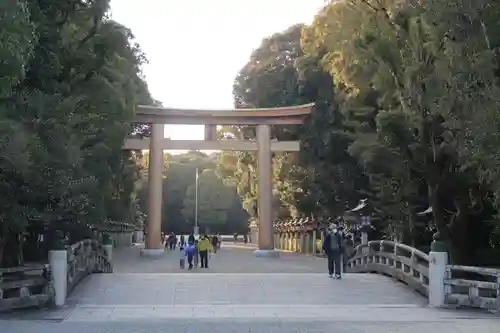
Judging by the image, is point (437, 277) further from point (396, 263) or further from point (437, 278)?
point (396, 263)

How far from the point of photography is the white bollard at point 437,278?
12633 millimetres

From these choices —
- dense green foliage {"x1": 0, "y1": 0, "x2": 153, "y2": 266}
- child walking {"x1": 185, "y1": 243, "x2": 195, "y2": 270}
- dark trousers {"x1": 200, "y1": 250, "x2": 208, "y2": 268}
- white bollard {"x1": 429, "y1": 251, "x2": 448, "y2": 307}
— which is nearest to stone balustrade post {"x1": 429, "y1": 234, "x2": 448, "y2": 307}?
Answer: white bollard {"x1": 429, "y1": 251, "x2": 448, "y2": 307}

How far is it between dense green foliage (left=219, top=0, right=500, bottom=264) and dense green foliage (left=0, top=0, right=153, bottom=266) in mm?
6676

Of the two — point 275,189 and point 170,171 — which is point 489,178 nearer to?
point 275,189

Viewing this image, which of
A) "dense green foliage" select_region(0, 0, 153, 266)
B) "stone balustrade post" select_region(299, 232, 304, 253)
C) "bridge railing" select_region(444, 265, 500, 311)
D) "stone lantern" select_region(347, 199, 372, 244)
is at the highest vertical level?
"dense green foliage" select_region(0, 0, 153, 266)

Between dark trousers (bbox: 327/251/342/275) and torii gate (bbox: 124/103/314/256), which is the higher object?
torii gate (bbox: 124/103/314/256)

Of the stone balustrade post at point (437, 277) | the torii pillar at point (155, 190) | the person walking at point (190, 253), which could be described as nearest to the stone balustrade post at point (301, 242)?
the torii pillar at point (155, 190)

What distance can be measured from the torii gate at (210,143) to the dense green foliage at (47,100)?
16.4 m

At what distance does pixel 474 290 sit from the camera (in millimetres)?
12055

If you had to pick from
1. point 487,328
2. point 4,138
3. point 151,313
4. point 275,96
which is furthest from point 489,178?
point 275,96

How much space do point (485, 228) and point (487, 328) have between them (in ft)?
39.0

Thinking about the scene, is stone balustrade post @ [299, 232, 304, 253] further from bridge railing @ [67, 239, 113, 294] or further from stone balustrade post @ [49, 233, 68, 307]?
stone balustrade post @ [49, 233, 68, 307]

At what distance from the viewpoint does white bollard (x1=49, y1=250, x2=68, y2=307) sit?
12.3 m

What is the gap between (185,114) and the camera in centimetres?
3578
